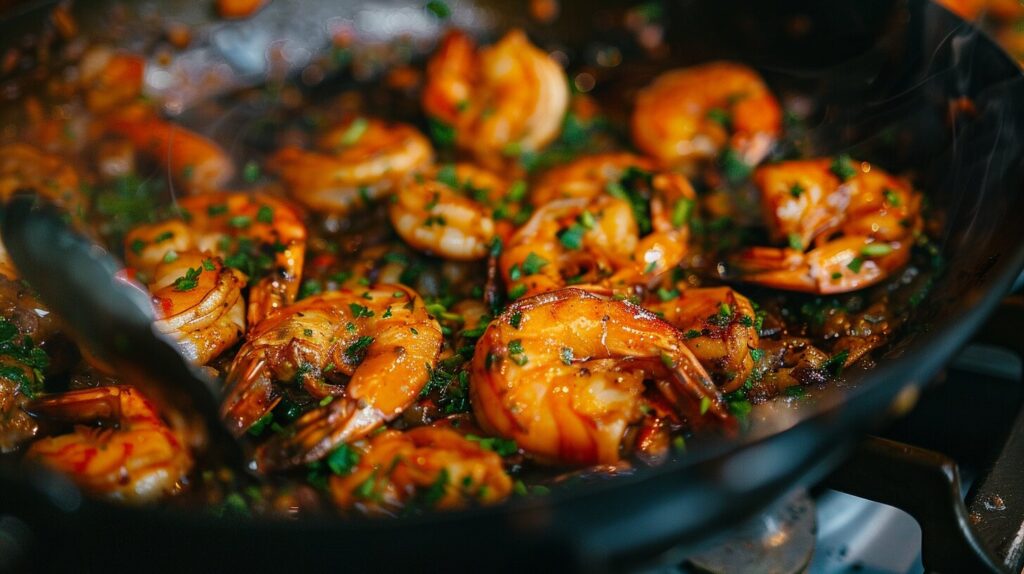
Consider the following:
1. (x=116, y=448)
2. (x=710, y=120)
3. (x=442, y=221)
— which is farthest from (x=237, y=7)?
(x=116, y=448)

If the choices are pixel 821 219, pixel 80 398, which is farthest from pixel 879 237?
pixel 80 398

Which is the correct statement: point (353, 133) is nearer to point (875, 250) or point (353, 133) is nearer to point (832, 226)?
point (832, 226)

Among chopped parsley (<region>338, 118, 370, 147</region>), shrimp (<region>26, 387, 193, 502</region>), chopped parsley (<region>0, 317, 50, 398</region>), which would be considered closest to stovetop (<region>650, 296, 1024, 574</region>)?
shrimp (<region>26, 387, 193, 502</region>)

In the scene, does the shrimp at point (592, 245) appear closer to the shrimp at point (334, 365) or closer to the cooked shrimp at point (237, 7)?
the shrimp at point (334, 365)

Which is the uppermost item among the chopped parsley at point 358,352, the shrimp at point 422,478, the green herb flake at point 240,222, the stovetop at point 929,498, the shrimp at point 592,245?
the green herb flake at point 240,222

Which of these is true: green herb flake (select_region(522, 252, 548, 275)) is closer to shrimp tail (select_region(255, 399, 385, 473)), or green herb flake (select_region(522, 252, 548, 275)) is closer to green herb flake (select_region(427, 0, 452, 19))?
shrimp tail (select_region(255, 399, 385, 473))

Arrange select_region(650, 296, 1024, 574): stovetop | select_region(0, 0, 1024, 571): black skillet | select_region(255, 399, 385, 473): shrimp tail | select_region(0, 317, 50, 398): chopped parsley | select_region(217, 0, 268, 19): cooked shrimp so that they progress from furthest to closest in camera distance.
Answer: select_region(217, 0, 268, 19): cooked shrimp → select_region(0, 317, 50, 398): chopped parsley → select_region(650, 296, 1024, 574): stovetop → select_region(255, 399, 385, 473): shrimp tail → select_region(0, 0, 1024, 571): black skillet

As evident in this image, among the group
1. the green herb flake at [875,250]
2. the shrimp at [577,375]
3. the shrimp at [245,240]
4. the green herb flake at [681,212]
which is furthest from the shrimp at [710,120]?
the shrimp at [245,240]
